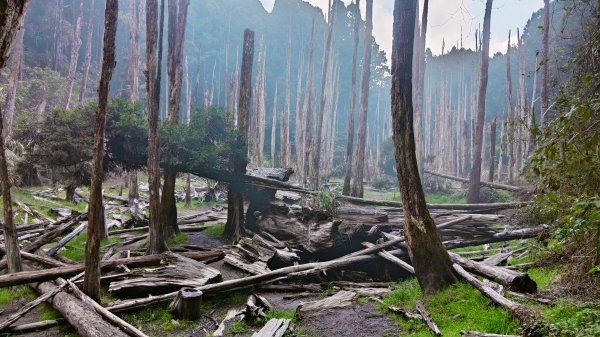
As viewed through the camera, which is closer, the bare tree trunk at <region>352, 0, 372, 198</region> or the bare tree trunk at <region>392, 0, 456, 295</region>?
the bare tree trunk at <region>392, 0, 456, 295</region>

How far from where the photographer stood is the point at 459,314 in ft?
17.3

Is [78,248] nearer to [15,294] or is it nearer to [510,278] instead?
[15,294]

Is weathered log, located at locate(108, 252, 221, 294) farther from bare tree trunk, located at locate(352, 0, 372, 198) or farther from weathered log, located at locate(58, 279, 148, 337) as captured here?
bare tree trunk, located at locate(352, 0, 372, 198)

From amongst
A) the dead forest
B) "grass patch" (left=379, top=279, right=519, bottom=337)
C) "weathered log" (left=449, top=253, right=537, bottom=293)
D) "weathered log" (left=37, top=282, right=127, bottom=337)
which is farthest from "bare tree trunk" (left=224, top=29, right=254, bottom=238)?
"weathered log" (left=449, top=253, right=537, bottom=293)

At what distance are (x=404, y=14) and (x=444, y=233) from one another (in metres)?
7.26

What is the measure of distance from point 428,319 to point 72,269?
648 centimetres

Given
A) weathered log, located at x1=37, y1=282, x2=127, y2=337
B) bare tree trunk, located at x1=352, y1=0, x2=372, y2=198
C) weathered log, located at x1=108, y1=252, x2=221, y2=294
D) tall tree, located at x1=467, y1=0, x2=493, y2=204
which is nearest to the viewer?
weathered log, located at x1=37, y1=282, x2=127, y2=337

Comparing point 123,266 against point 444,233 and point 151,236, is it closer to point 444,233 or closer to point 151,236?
point 151,236

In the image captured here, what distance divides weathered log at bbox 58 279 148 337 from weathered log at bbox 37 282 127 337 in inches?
2.3

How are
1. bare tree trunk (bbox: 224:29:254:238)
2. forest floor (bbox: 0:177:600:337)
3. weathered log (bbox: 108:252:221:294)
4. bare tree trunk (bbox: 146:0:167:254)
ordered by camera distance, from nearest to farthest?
forest floor (bbox: 0:177:600:337) < weathered log (bbox: 108:252:221:294) < bare tree trunk (bbox: 146:0:167:254) < bare tree trunk (bbox: 224:29:254:238)

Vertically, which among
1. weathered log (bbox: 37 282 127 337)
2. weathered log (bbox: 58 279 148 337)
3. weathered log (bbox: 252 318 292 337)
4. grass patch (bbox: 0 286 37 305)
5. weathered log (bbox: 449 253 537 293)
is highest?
weathered log (bbox: 449 253 537 293)

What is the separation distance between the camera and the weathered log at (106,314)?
5.08 meters

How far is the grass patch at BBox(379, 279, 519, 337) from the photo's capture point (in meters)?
4.55

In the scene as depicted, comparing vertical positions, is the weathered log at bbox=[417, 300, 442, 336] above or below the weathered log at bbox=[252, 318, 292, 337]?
above
